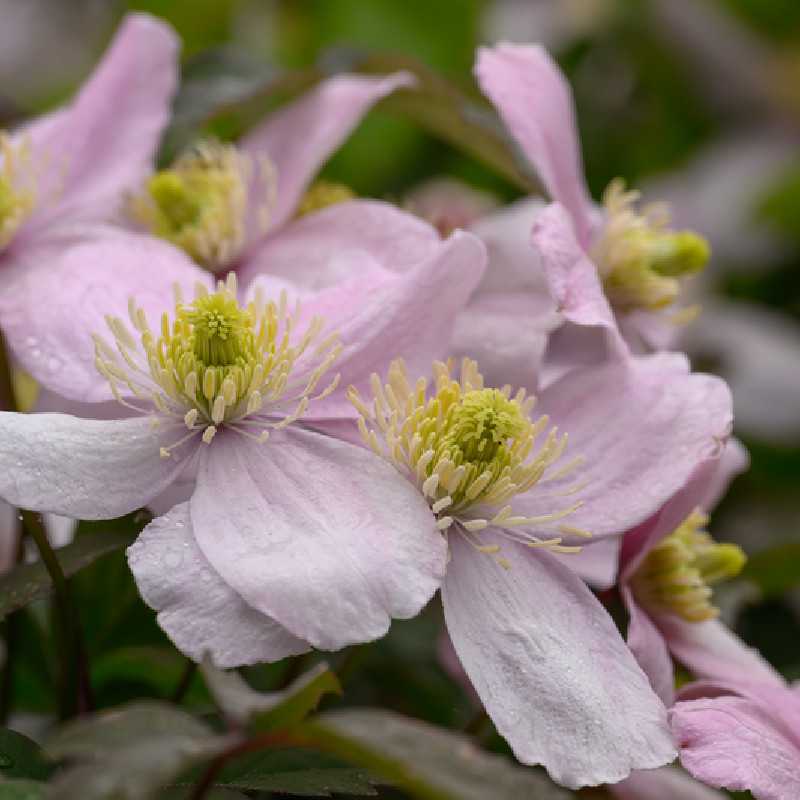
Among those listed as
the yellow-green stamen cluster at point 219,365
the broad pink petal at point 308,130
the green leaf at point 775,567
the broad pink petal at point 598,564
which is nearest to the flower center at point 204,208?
the broad pink petal at point 308,130

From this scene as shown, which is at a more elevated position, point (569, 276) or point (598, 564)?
point (569, 276)

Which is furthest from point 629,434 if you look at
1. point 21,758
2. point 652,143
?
point 652,143

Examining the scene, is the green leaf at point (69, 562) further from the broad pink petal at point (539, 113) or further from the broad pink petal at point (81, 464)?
the broad pink petal at point (539, 113)

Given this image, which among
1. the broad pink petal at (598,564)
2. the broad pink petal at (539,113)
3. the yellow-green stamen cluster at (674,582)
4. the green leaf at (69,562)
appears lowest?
the yellow-green stamen cluster at (674,582)

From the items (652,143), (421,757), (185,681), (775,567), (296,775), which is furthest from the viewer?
(652,143)

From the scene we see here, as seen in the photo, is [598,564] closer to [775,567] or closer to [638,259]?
[638,259]

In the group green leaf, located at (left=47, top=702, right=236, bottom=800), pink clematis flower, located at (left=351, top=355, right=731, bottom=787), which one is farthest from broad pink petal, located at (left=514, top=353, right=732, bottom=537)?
green leaf, located at (left=47, top=702, right=236, bottom=800)

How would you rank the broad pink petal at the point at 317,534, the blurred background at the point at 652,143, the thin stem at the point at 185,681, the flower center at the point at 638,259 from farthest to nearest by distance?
the blurred background at the point at 652,143 → the flower center at the point at 638,259 → the thin stem at the point at 185,681 → the broad pink petal at the point at 317,534
